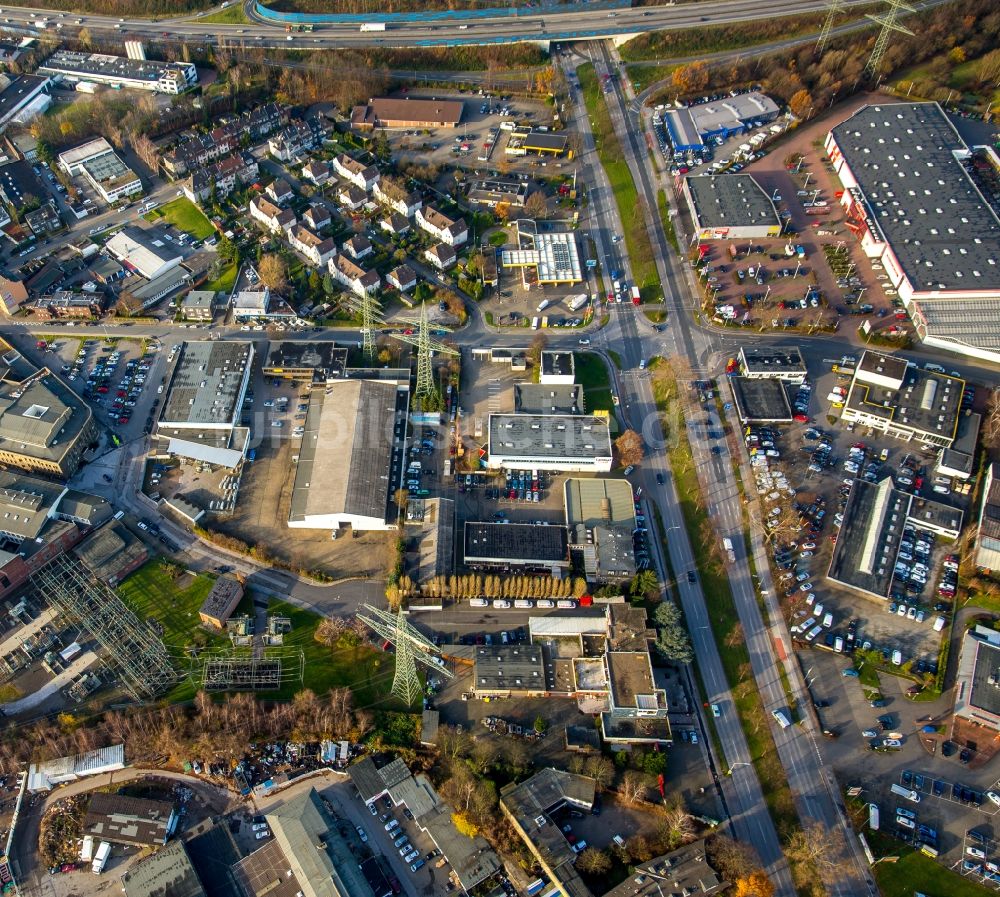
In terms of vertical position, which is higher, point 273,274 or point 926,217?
point 926,217

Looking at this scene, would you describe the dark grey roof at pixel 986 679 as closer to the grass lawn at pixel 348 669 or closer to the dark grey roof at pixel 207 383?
the grass lawn at pixel 348 669

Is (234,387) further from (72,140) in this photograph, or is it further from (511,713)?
(72,140)

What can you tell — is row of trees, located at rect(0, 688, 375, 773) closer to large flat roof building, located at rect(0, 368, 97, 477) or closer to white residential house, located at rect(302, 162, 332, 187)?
large flat roof building, located at rect(0, 368, 97, 477)

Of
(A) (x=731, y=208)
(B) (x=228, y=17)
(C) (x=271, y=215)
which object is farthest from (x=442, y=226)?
(B) (x=228, y=17)

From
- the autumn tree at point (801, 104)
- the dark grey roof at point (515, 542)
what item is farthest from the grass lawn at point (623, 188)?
the dark grey roof at point (515, 542)

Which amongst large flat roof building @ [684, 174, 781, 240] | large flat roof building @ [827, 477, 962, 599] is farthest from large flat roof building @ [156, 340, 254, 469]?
large flat roof building @ [827, 477, 962, 599]

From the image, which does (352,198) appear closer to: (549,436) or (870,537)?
(549,436)
